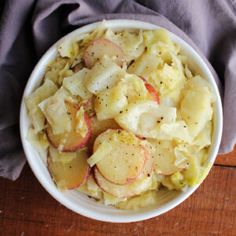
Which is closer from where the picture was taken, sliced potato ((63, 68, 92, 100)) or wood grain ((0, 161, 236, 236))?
sliced potato ((63, 68, 92, 100))

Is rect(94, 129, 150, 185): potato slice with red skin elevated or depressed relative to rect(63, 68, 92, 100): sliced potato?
depressed

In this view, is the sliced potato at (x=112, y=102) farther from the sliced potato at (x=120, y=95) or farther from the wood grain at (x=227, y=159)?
the wood grain at (x=227, y=159)

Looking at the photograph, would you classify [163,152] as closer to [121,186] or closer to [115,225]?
[121,186]

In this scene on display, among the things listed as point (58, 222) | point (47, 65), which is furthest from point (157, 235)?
point (47, 65)

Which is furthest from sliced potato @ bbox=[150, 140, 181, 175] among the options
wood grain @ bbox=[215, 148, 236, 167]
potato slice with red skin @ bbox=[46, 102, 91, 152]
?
wood grain @ bbox=[215, 148, 236, 167]

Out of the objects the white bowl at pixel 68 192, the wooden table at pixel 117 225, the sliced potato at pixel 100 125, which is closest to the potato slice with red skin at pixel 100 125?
the sliced potato at pixel 100 125

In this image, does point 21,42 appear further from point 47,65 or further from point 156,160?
point 156,160

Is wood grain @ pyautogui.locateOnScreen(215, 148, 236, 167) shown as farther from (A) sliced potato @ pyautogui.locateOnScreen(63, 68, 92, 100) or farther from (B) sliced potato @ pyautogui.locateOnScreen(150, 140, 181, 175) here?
(A) sliced potato @ pyautogui.locateOnScreen(63, 68, 92, 100)
